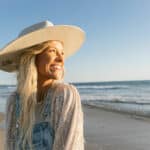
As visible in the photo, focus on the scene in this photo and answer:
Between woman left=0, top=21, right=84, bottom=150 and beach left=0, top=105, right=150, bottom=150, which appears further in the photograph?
beach left=0, top=105, right=150, bottom=150

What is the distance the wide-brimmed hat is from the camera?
1.87 m

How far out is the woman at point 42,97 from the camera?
1.67 m

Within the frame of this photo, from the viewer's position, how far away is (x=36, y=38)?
1.87m

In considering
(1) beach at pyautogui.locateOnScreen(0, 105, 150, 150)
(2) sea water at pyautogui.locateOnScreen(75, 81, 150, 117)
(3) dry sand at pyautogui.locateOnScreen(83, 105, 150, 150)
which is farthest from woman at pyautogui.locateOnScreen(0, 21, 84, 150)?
(2) sea water at pyautogui.locateOnScreen(75, 81, 150, 117)

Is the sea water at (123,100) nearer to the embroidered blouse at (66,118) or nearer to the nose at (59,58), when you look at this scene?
the nose at (59,58)

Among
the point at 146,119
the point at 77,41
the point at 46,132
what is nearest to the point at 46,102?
Result: the point at 46,132

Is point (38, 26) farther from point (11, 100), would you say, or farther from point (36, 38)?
point (11, 100)

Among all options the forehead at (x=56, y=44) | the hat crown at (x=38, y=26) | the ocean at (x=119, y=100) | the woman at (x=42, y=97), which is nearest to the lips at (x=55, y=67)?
the woman at (x=42, y=97)

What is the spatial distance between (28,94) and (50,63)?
212 millimetres

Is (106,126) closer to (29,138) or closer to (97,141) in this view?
(97,141)

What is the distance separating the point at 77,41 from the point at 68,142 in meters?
0.78

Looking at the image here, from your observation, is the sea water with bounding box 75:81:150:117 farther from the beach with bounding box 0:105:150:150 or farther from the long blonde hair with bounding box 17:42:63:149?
the long blonde hair with bounding box 17:42:63:149

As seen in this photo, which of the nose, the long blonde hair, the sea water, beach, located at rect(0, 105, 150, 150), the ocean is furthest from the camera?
the sea water

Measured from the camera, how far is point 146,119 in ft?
39.3
